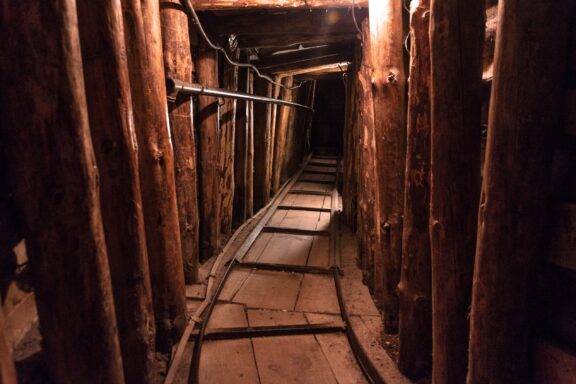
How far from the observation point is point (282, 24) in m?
3.92

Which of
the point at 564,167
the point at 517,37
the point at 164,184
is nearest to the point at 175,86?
the point at 164,184

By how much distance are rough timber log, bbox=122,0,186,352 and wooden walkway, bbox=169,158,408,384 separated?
0.38 meters

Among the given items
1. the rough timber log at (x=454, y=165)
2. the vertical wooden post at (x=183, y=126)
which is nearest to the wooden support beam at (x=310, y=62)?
the vertical wooden post at (x=183, y=126)

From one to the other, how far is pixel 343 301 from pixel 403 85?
2.02 m

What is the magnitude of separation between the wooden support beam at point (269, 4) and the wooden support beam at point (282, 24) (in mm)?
489

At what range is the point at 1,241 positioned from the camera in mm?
1241

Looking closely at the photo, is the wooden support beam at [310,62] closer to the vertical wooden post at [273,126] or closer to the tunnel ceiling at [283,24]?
the vertical wooden post at [273,126]

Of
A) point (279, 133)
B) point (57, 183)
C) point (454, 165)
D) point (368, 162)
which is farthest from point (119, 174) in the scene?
point (279, 133)

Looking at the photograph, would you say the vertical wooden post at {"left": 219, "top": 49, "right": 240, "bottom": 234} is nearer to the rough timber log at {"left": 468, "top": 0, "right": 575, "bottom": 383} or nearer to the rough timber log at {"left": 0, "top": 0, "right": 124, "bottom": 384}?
the rough timber log at {"left": 0, "top": 0, "right": 124, "bottom": 384}

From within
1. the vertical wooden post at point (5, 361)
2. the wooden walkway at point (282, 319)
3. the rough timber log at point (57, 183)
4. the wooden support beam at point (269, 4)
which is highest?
the wooden support beam at point (269, 4)

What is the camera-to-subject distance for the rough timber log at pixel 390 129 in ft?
8.25

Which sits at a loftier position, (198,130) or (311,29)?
(311,29)

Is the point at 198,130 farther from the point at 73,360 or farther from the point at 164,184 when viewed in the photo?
the point at 73,360

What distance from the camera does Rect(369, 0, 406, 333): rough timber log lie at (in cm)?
252
